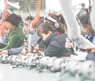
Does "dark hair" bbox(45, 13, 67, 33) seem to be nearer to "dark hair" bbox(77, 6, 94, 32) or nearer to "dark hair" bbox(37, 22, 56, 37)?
"dark hair" bbox(37, 22, 56, 37)

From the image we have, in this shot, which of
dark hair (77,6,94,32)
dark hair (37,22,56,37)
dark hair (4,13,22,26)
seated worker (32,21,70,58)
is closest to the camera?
dark hair (77,6,94,32)

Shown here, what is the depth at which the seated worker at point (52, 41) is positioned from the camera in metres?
1.14

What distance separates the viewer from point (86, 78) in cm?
60

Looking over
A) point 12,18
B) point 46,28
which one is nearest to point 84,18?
point 46,28

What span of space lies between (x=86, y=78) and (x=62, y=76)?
0.13 metres

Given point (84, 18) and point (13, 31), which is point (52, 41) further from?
point (13, 31)

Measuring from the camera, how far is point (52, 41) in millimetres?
1185

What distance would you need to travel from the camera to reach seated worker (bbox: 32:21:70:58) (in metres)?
1.14

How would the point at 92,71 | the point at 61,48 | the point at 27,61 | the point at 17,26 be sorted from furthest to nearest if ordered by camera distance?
the point at 17,26 < the point at 61,48 < the point at 27,61 < the point at 92,71

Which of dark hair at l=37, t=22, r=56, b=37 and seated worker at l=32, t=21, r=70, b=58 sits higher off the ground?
dark hair at l=37, t=22, r=56, b=37

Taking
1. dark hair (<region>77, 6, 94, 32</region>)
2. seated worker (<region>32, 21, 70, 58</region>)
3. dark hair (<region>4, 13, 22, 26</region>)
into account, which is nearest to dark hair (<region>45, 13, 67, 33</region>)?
seated worker (<region>32, 21, 70, 58</region>)

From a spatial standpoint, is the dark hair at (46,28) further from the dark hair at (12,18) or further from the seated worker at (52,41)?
the dark hair at (12,18)

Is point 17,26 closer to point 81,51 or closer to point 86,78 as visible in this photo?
point 81,51

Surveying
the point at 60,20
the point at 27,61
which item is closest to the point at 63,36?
the point at 60,20
